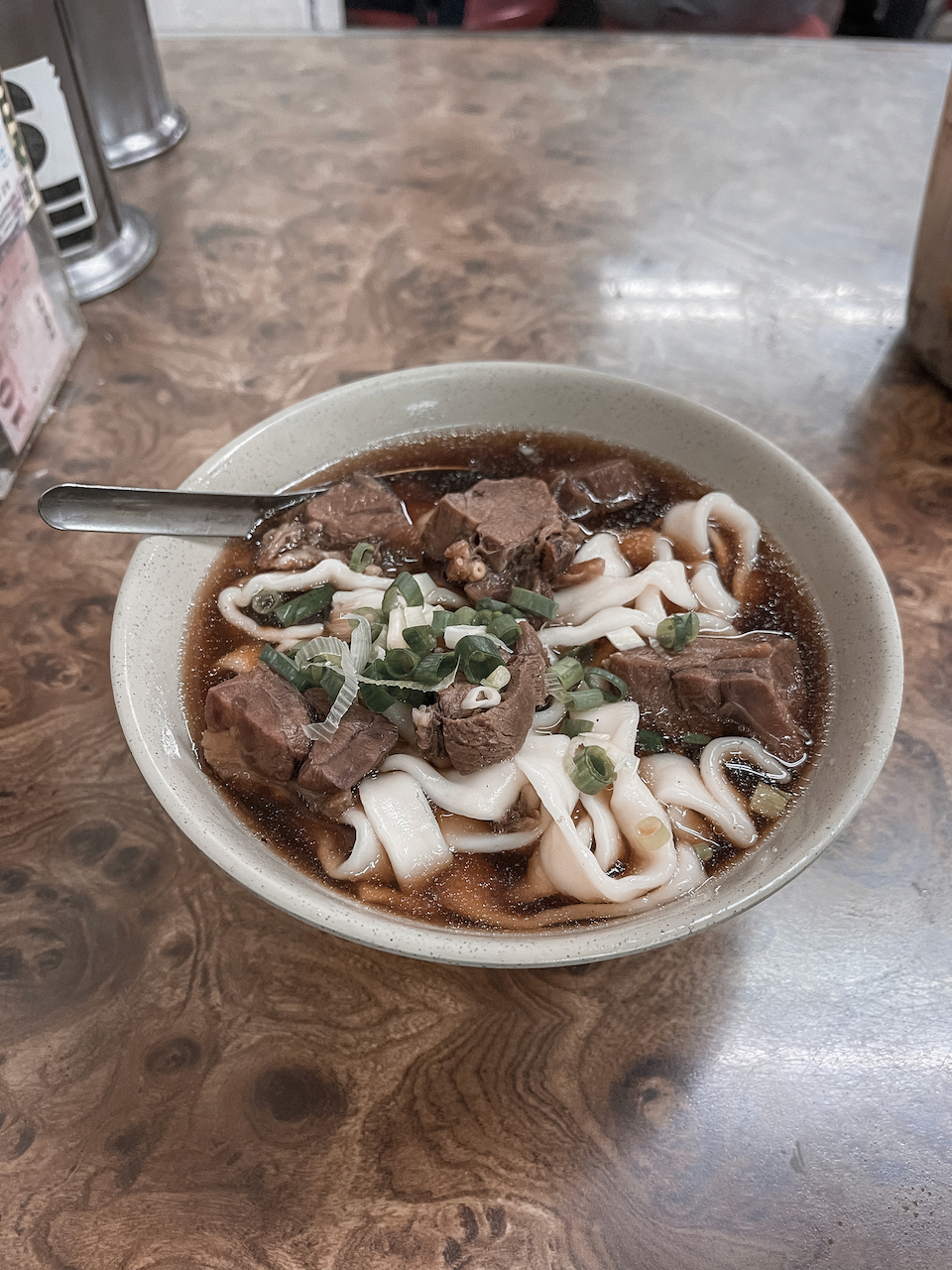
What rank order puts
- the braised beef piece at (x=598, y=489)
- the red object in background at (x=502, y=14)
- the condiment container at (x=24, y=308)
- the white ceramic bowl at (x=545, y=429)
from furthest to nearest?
the red object in background at (x=502, y=14) < the condiment container at (x=24, y=308) < the braised beef piece at (x=598, y=489) < the white ceramic bowl at (x=545, y=429)

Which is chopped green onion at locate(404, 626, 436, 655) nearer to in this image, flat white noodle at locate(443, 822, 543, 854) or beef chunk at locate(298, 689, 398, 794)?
beef chunk at locate(298, 689, 398, 794)

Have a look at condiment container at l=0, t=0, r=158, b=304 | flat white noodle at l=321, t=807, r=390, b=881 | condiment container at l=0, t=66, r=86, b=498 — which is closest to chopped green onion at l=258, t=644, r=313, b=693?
flat white noodle at l=321, t=807, r=390, b=881

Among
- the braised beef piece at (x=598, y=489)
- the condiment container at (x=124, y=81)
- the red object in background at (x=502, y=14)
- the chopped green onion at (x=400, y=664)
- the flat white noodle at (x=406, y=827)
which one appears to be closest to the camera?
the flat white noodle at (x=406, y=827)

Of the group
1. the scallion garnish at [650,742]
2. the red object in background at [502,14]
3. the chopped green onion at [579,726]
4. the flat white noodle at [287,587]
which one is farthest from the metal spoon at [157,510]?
the red object in background at [502,14]

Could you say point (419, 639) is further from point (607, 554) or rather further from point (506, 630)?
point (607, 554)

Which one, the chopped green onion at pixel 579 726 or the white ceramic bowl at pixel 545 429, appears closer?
the white ceramic bowl at pixel 545 429

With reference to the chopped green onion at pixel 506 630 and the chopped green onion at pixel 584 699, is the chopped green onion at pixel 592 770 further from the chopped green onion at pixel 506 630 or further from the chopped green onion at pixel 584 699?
the chopped green onion at pixel 506 630
